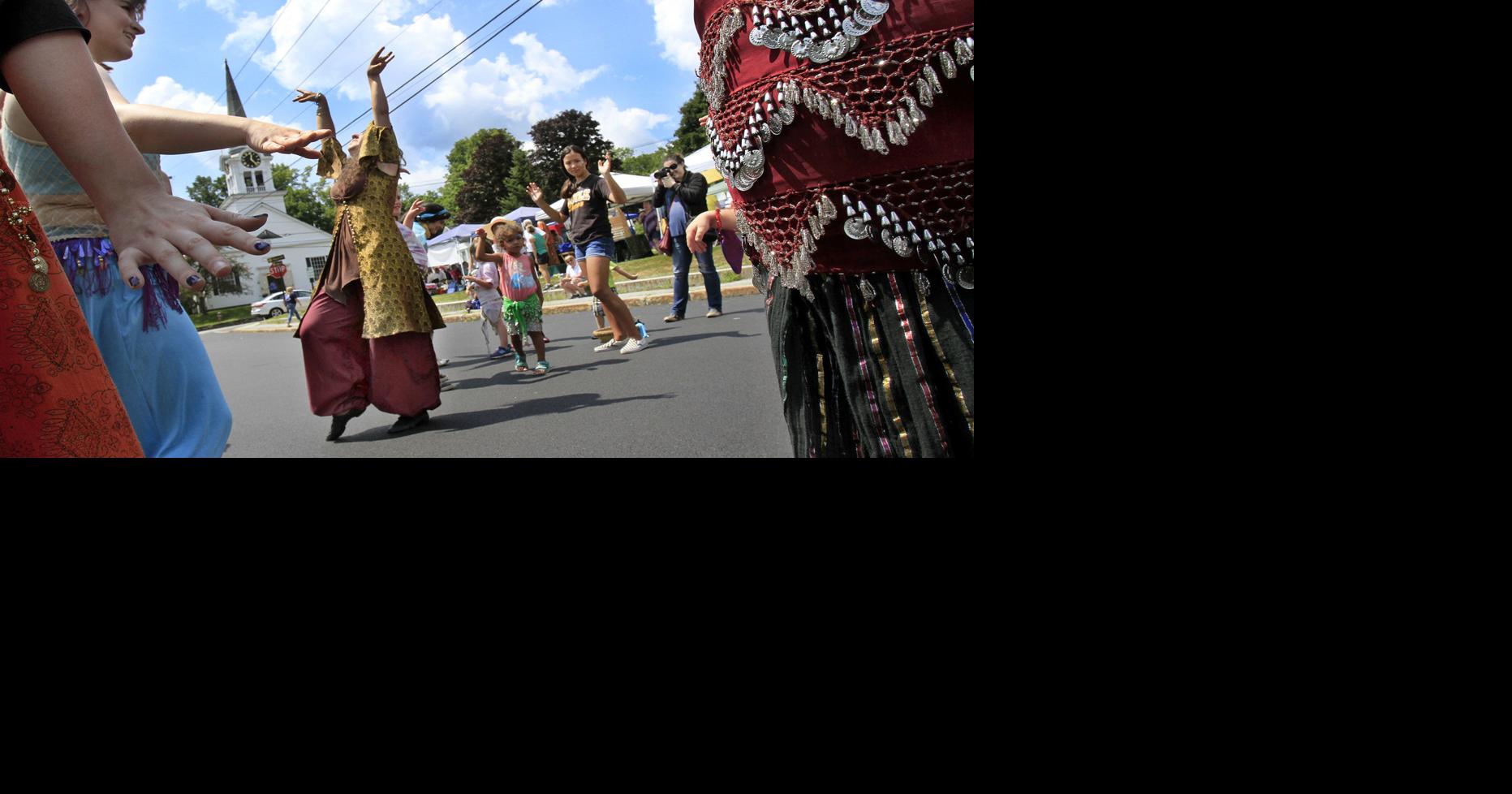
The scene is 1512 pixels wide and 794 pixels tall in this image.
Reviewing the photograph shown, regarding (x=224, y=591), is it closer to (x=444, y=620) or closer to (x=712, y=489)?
(x=444, y=620)

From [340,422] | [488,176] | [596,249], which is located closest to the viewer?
[488,176]

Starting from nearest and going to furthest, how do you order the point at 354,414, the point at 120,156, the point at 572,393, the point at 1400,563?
the point at 1400,563
the point at 120,156
the point at 354,414
the point at 572,393

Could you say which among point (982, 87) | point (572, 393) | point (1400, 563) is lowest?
point (572, 393)

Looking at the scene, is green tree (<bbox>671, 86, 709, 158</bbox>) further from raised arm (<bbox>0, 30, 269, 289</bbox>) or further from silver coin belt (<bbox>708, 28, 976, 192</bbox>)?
raised arm (<bbox>0, 30, 269, 289</bbox>)

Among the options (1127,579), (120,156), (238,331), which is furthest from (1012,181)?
(238,331)

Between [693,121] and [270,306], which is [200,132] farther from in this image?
[693,121]

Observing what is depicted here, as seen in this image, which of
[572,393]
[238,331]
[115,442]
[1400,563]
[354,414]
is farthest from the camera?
[572,393]

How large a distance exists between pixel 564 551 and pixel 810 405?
15.8 inches

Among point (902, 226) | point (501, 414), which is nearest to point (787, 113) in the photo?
point (902, 226)

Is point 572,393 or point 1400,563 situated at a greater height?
point 1400,563

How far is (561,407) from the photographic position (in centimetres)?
323

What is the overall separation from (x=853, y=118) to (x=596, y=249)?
2.51 meters

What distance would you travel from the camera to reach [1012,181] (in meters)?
0.51

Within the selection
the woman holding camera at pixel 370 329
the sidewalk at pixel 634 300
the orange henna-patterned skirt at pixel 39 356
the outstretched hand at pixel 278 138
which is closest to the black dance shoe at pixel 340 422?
the woman holding camera at pixel 370 329
